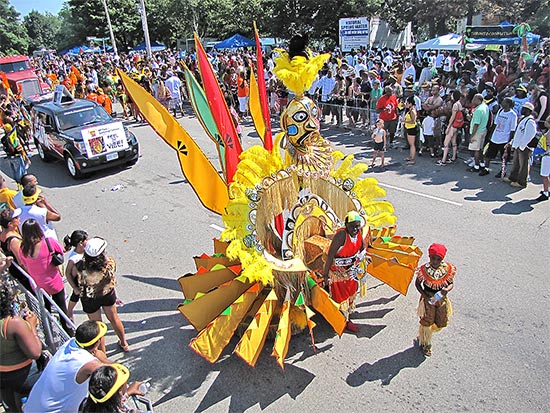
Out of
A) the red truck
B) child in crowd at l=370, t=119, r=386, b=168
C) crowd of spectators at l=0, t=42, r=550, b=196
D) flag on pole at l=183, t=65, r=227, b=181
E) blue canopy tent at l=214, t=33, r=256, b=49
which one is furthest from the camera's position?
blue canopy tent at l=214, t=33, r=256, b=49

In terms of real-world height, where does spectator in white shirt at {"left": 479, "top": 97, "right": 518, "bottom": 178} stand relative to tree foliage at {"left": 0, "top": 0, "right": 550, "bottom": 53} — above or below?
below

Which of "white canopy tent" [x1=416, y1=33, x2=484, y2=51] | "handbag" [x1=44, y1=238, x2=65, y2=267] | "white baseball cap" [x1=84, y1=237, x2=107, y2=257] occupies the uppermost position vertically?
"white canopy tent" [x1=416, y1=33, x2=484, y2=51]

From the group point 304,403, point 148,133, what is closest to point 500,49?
point 148,133

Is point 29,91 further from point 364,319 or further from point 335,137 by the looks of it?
point 364,319

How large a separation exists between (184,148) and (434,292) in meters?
3.07

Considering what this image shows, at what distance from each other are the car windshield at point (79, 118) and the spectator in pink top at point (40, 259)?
24.1ft

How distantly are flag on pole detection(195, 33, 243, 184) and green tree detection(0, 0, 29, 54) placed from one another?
63.2 metres

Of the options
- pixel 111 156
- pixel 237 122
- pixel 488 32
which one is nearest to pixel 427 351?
pixel 237 122

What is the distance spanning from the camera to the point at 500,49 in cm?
2192

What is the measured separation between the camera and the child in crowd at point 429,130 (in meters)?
11.0

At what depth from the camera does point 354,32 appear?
24484 mm

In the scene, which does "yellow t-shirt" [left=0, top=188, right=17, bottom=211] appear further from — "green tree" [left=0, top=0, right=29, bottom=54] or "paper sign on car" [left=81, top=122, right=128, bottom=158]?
"green tree" [left=0, top=0, right=29, bottom=54]

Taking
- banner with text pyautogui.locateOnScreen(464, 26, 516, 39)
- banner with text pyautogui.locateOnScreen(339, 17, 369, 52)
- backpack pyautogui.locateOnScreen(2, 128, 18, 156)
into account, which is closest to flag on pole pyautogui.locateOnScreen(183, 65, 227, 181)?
backpack pyautogui.locateOnScreen(2, 128, 18, 156)

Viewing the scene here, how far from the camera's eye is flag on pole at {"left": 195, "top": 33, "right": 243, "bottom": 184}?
5152 millimetres
